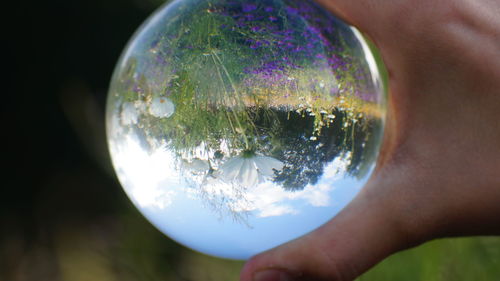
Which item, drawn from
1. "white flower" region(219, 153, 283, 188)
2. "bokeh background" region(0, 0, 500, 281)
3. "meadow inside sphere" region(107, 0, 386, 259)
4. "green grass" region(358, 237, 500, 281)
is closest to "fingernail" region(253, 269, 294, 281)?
"meadow inside sphere" region(107, 0, 386, 259)

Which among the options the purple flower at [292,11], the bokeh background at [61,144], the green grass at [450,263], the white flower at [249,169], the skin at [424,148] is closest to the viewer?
the white flower at [249,169]

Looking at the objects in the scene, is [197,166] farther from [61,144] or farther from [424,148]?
[61,144]

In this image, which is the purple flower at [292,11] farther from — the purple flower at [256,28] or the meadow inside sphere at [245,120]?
the purple flower at [256,28]

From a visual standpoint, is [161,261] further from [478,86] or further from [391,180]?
[478,86]

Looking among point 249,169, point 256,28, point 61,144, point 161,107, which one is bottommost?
point 249,169

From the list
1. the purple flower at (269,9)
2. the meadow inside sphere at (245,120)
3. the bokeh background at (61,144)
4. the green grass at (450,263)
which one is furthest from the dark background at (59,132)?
the purple flower at (269,9)

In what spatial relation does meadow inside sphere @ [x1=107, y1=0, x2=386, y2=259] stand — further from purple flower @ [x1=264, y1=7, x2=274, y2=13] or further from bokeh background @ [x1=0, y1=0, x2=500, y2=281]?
bokeh background @ [x1=0, y1=0, x2=500, y2=281]

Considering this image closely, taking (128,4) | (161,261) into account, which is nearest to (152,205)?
(161,261)

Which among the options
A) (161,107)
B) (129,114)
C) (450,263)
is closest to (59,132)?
(129,114)
